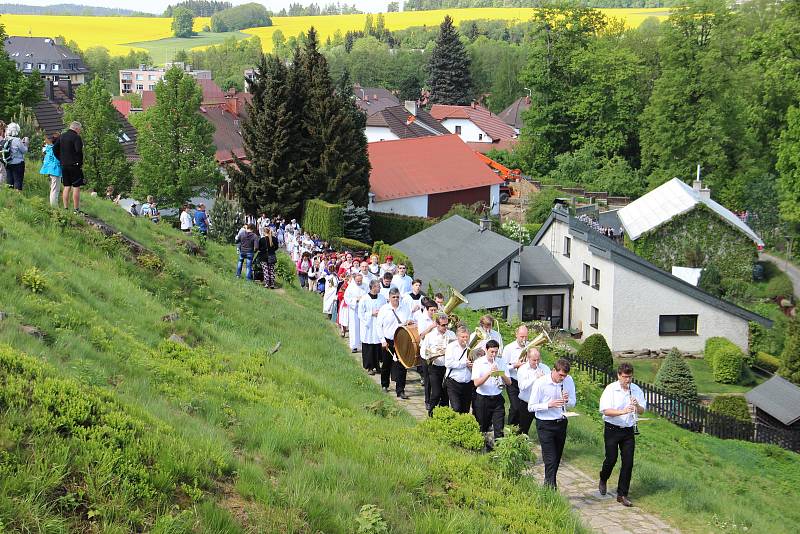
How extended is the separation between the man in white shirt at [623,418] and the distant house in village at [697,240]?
4042cm

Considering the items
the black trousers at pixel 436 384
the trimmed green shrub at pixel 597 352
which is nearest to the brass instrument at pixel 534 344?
the black trousers at pixel 436 384

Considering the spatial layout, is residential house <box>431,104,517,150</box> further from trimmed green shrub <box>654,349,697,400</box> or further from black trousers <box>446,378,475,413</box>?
black trousers <box>446,378,475,413</box>

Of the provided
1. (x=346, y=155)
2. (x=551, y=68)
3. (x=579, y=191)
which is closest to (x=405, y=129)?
(x=551, y=68)

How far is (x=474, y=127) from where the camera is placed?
4168 inches

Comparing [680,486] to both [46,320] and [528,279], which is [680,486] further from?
[528,279]

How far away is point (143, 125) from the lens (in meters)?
49.8

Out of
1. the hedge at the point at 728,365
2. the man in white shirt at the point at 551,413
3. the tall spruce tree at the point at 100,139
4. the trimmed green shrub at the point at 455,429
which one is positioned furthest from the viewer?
the tall spruce tree at the point at 100,139

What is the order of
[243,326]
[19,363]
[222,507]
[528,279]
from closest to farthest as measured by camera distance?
1. [222,507]
2. [19,363]
3. [243,326]
4. [528,279]

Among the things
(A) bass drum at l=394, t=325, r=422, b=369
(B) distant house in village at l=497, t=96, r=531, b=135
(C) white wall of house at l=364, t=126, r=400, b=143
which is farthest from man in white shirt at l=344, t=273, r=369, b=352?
(B) distant house in village at l=497, t=96, r=531, b=135

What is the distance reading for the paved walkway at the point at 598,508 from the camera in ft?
38.3

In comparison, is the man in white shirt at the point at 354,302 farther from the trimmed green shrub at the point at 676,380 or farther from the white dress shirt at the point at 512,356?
the trimmed green shrub at the point at 676,380

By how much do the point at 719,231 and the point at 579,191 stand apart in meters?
22.6

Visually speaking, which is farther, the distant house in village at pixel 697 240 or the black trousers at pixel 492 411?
the distant house in village at pixel 697 240

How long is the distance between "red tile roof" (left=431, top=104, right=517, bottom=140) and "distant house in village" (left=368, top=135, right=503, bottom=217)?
3340 cm
